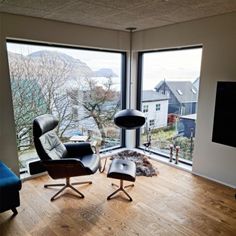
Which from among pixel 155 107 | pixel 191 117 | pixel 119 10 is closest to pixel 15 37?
pixel 119 10

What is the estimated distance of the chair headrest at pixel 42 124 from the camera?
115 inches

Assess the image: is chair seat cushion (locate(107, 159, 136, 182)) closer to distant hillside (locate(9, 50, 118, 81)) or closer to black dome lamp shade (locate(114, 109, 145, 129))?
black dome lamp shade (locate(114, 109, 145, 129))

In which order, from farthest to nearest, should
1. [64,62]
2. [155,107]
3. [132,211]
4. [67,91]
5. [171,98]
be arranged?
[155,107], [171,98], [67,91], [64,62], [132,211]

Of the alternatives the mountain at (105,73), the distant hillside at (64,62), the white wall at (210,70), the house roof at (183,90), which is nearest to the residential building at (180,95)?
the house roof at (183,90)

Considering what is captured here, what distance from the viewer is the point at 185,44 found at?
3.59m

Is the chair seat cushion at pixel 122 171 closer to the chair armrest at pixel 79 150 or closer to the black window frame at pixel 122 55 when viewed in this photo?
the chair armrest at pixel 79 150

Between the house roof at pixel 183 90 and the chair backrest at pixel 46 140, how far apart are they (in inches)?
86.5

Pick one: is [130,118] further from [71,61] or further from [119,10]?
[71,61]

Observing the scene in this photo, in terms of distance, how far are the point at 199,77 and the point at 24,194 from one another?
10.3 feet

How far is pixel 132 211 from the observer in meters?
2.78

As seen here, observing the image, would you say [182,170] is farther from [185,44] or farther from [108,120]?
[185,44]

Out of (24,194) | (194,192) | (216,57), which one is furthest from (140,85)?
(24,194)

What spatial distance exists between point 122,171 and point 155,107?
1.93 metres

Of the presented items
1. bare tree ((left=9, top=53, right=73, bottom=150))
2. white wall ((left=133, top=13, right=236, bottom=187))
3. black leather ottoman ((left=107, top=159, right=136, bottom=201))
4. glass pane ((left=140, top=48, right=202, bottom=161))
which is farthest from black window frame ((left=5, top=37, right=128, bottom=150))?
black leather ottoman ((left=107, top=159, right=136, bottom=201))
